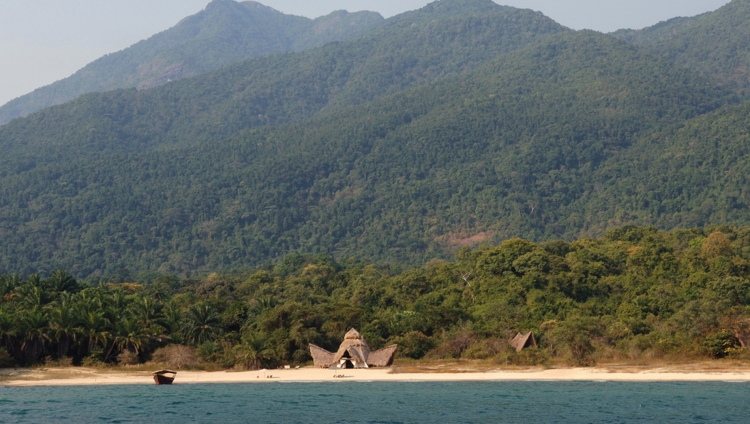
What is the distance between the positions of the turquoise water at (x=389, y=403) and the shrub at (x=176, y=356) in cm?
426

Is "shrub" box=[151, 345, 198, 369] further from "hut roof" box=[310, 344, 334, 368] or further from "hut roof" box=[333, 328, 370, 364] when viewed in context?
"hut roof" box=[333, 328, 370, 364]

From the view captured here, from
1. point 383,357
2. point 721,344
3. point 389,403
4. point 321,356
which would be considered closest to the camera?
point 389,403

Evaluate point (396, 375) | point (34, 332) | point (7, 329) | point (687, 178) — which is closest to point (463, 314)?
point (396, 375)

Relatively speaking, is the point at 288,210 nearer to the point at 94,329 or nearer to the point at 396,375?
the point at 94,329

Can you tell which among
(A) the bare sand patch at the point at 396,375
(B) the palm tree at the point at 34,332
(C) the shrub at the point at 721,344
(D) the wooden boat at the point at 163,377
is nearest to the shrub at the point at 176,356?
A: (A) the bare sand patch at the point at 396,375

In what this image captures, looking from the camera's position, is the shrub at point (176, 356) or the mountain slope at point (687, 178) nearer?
the shrub at point (176, 356)

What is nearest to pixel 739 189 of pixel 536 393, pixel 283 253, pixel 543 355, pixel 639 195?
pixel 639 195

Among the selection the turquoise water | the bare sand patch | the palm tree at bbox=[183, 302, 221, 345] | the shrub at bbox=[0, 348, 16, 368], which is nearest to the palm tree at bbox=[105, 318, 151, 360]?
the bare sand patch

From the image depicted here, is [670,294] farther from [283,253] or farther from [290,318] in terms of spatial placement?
[283,253]

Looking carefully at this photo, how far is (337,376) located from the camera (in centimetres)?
5869

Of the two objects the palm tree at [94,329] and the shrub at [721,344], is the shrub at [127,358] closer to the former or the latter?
the palm tree at [94,329]

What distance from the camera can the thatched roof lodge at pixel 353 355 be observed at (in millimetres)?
61844

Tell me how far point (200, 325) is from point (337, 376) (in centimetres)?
1176

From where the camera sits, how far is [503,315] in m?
71.9
